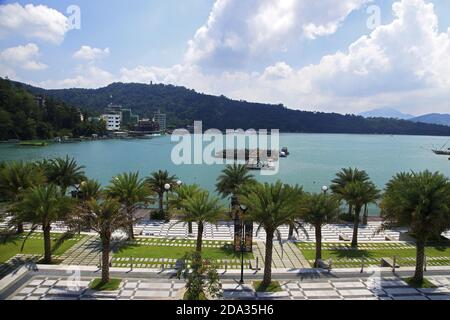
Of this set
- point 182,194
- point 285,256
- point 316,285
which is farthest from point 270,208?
point 182,194

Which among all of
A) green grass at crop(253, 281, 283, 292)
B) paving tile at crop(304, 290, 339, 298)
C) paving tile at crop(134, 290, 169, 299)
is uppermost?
paving tile at crop(134, 290, 169, 299)

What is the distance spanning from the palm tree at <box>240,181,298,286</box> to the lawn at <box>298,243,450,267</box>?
5789mm

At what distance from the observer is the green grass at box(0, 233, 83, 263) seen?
1940 centimetres

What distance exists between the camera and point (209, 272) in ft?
39.4

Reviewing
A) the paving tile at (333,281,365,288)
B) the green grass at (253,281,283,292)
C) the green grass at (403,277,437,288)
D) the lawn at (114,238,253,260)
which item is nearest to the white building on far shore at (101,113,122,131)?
the lawn at (114,238,253,260)

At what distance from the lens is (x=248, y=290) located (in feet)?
49.2

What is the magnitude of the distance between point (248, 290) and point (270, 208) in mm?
3290

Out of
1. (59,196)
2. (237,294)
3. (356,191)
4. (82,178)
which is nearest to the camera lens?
(237,294)

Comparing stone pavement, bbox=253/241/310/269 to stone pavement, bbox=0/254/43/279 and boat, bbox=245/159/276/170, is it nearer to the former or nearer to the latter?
stone pavement, bbox=0/254/43/279

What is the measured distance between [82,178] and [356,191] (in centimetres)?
2029

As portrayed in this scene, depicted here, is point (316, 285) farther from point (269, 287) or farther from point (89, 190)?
point (89, 190)

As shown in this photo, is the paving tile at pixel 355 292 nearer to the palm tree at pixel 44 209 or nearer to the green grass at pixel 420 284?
the green grass at pixel 420 284
